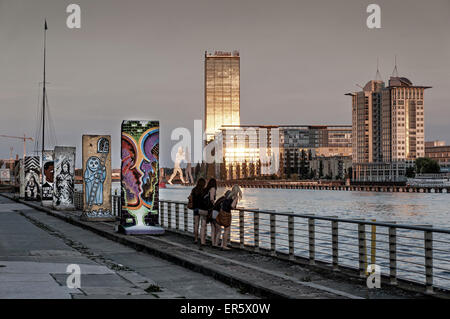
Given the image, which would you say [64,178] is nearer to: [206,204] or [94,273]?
[206,204]

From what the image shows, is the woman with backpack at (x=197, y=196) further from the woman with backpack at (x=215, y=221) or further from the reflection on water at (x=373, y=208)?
the reflection on water at (x=373, y=208)

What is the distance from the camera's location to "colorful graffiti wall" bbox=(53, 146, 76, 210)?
3862cm

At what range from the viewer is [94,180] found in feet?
94.1

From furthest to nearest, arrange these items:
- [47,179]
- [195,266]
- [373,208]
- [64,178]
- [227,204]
→ [373,208] < [47,179] < [64,178] < [227,204] < [195,266]

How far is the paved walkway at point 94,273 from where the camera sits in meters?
10.1

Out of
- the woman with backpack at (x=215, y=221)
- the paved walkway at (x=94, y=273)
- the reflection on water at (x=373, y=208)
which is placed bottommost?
the reflection on water at (x=373, y=208)

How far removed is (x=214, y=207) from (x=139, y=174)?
4.99m

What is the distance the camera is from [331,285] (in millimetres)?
10789

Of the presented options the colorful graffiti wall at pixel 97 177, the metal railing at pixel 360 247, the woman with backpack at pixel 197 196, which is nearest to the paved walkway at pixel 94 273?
the woman with backpack at pixel 197 196

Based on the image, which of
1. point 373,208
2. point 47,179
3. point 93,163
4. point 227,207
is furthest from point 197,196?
point 373,208

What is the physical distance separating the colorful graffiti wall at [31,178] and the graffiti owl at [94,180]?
112 feet
